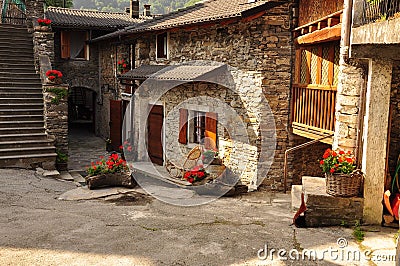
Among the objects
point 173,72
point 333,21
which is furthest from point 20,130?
point 333,21

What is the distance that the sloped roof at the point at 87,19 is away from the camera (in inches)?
717

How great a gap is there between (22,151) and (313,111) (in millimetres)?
7464

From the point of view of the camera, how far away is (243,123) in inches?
412

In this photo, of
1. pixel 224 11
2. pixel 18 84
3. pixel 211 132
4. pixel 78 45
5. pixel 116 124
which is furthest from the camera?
pixel 78 45

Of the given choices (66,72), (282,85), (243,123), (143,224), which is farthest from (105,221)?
(66,72)

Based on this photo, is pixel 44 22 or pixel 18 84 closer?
pixel 18 84

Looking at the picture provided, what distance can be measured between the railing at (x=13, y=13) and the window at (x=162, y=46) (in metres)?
7.59

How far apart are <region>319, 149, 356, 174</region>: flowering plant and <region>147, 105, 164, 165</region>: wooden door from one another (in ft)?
25.2

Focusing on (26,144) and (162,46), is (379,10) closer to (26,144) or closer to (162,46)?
(162,46)

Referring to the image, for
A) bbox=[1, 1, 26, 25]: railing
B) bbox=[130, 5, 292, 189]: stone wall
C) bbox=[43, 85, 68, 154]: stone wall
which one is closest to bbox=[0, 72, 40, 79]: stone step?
bbox=[43, 85, 68, 154]: stone wall

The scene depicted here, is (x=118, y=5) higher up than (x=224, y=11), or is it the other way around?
(x=118, y=5)

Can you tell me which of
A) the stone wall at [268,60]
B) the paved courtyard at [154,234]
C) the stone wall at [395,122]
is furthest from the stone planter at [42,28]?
the stone wall at [395,122]

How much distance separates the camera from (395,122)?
6.68 meters

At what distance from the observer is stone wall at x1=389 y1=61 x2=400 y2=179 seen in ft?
21.6
